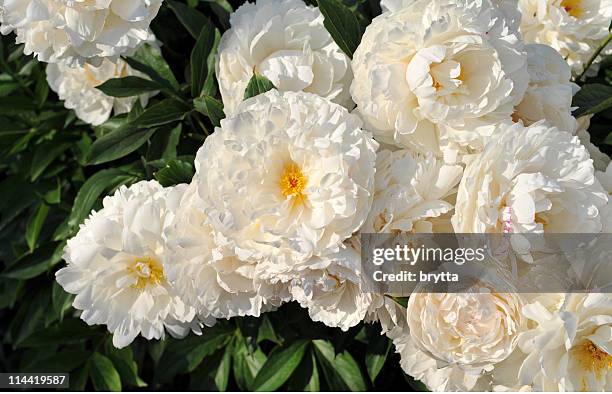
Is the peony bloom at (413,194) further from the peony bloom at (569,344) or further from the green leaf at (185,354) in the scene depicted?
the green leaf at (185,354)

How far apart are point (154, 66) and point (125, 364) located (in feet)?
2.17

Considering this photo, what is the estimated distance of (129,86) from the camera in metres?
1.37

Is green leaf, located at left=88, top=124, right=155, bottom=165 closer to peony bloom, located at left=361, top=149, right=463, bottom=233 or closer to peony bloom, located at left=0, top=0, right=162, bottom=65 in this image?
peony bloom, located at left=0, top=0, right=162, bottom=65

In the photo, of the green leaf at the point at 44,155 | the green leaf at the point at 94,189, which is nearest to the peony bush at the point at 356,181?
the green leaf at the point at 94,189

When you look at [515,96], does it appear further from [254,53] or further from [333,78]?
[254,53]

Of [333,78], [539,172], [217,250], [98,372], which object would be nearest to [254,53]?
[333,78]

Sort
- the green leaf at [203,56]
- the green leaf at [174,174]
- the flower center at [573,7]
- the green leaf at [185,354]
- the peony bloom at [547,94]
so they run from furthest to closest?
the green leaf at [185,354] < the flower center at [573,7] < the green leaf at [203,56] < the green leaf at [174,174] < the peony bloom at [547,94]

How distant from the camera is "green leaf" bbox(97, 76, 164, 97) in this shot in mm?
1352

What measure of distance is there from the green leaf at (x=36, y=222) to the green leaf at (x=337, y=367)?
0.71 metres

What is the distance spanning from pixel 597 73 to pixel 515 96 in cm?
58

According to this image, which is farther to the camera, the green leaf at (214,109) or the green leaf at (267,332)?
the green leaf at (267,332)

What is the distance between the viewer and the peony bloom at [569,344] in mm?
905

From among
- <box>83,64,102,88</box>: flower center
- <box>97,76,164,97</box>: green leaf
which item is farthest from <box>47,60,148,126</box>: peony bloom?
<box>97,76,164,97</box>: green leaf

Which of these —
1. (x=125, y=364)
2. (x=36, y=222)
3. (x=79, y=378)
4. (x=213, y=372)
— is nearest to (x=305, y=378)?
(x=213, y=372)
